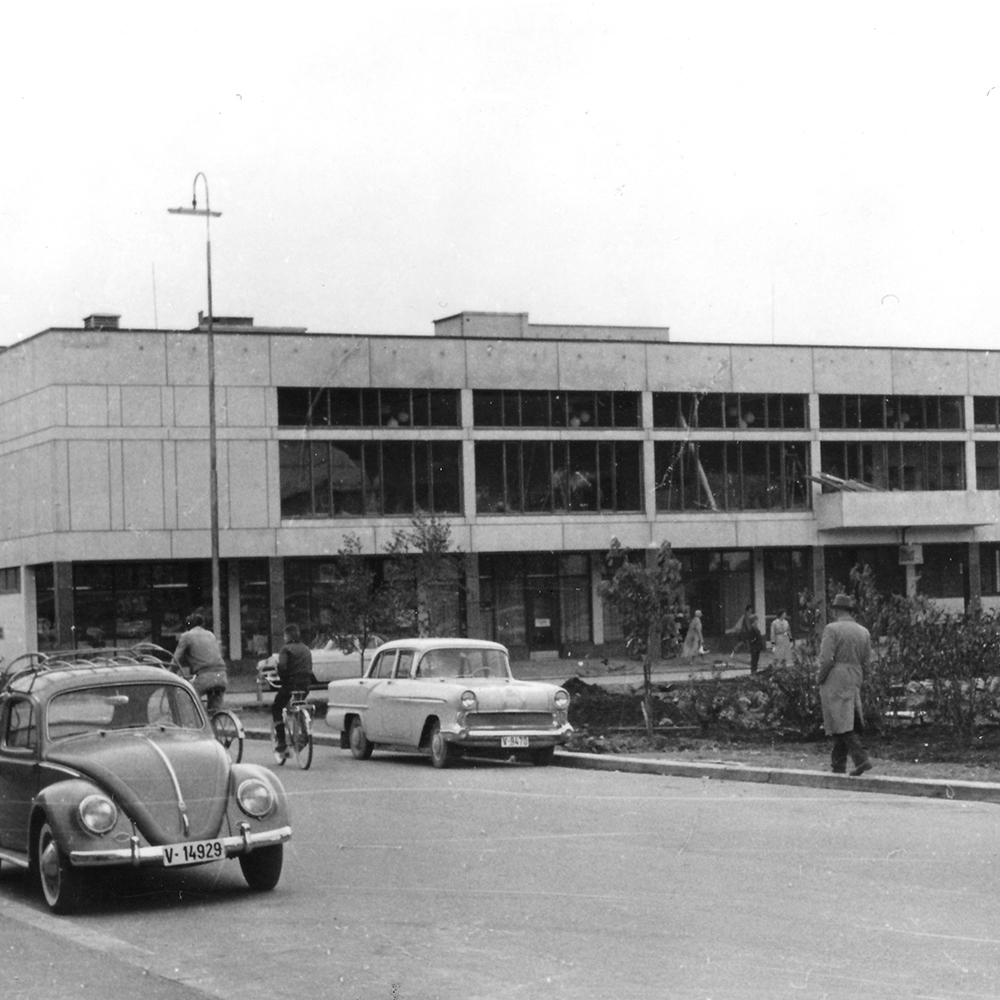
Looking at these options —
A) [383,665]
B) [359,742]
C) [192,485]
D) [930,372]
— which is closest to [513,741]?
[383,665]

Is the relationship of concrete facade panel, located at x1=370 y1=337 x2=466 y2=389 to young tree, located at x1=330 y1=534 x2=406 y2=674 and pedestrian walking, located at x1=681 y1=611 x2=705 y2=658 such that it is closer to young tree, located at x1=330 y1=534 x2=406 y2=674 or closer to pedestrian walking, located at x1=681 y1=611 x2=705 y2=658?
pedestrian walking, located at x1=681 y1=611 x2=705 y2=658

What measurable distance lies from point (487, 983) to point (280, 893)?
10.9 feet

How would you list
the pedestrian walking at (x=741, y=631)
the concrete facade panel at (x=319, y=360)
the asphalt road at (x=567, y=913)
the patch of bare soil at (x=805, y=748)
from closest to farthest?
the asphalt road at (x=567, y=913), the patch of bare soil at (x=805, y=748), the pedestrian walking at (x=741, y=631), the concrete facade panel at (x=319, y=360)

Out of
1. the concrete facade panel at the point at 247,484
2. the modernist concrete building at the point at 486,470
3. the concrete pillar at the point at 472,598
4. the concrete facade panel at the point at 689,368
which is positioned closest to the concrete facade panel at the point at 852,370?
the modernist concrete building at the point at 486,470

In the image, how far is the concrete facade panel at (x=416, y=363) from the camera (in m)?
57.9

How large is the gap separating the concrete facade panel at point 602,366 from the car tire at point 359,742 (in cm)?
3781

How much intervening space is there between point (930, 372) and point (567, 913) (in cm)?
5794

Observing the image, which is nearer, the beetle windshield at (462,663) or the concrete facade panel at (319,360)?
the beetle windshield at (462,663)

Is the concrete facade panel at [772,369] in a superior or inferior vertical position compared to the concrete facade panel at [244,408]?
superior

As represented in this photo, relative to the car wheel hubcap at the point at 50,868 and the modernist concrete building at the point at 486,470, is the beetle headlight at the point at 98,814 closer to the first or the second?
the car wheel hubcap at the point at 50,868

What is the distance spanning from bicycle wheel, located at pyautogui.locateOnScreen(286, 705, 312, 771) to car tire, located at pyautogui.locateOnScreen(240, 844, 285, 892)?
33.1ft

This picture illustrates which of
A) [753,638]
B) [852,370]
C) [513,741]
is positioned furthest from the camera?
[852,370]

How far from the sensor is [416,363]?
191 feet

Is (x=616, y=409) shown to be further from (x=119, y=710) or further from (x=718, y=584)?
(x=119, y=710)
